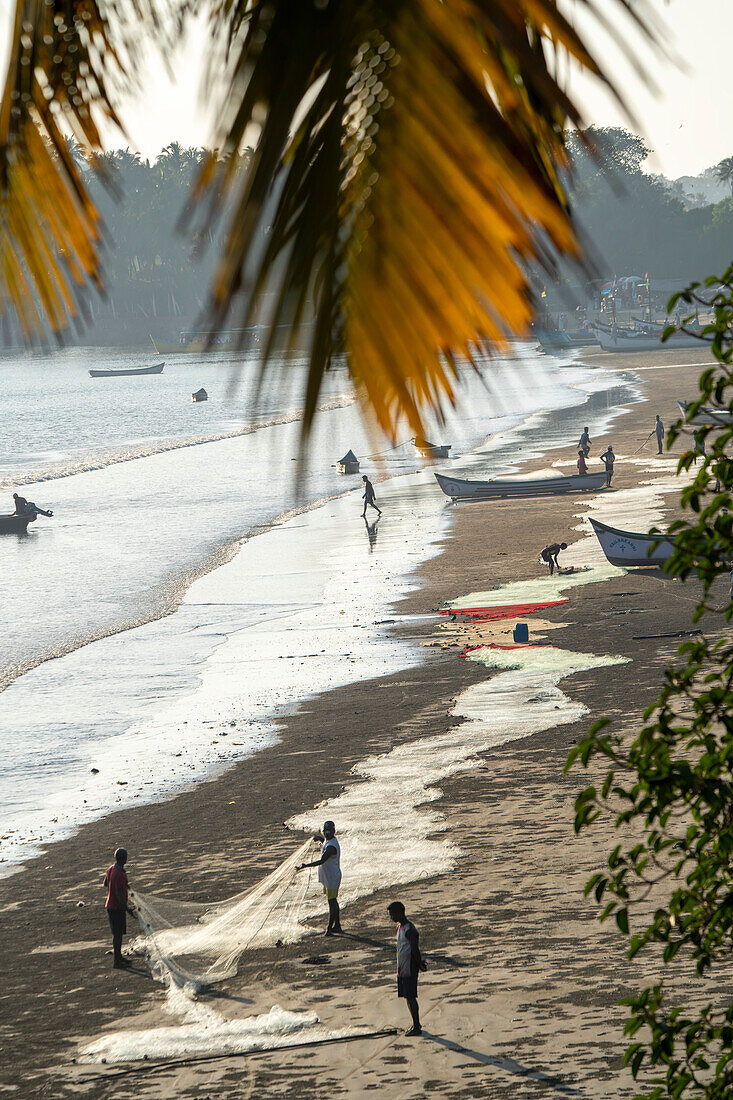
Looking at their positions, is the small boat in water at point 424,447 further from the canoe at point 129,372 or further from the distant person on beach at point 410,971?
the canoe at point 129,372

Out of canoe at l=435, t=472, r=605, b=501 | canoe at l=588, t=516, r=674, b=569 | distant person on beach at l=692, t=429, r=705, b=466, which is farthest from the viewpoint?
canoe at l=435, t=472, r=605, b=501

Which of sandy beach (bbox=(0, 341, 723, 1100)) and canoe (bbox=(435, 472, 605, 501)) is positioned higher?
canoe (bbox=(435, 472, 605, 501))

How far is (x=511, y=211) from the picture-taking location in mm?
746

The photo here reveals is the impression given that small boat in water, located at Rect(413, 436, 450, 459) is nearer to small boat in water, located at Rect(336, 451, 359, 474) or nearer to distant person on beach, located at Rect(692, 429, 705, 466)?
distant person on beach, located at Rect(692, 429, 705, 466)

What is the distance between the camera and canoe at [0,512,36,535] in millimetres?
47188

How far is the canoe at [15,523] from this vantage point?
4719 cm

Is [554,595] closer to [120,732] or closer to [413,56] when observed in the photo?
[120,732]

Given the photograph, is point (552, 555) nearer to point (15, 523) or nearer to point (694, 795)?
point (15, 523)

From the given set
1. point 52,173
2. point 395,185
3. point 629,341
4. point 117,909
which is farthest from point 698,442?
point 629,341

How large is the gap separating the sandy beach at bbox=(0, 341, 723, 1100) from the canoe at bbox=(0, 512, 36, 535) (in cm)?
2779

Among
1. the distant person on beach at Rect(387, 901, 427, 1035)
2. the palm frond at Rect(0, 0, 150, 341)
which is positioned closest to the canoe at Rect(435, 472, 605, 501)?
the distant person on beach at Rect(387, 901, 427, 1035)

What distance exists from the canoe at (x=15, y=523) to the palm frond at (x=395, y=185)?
4838 cm

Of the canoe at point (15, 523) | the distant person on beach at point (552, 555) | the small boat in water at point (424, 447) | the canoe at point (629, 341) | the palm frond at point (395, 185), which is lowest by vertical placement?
the distant person on beach at point (552, 555)

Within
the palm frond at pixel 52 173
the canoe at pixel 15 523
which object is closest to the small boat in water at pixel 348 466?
the canoe at pixel 15 523
